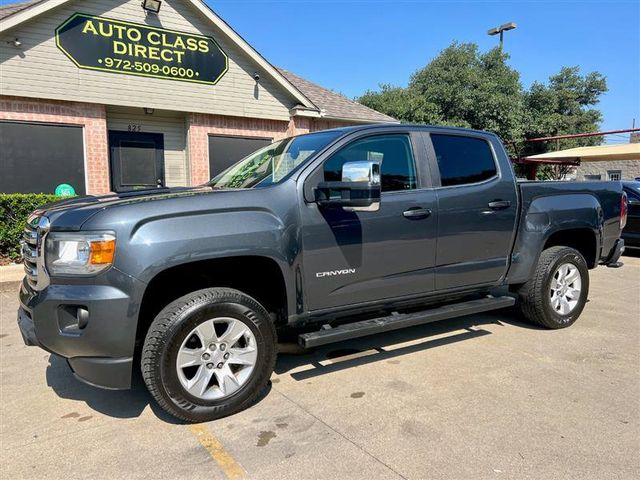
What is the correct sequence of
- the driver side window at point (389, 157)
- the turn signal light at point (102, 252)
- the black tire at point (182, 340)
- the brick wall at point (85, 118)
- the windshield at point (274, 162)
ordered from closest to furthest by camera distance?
1. the turn signal light at point (102, 252)
2. the black tire at point (182, 340)
3. the windshield at point (274, 162)
4. the driver side window at point (389, 157)
5. the brick wall at point (85, 118)

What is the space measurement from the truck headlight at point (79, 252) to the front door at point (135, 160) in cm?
873

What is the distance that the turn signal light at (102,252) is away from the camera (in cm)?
289

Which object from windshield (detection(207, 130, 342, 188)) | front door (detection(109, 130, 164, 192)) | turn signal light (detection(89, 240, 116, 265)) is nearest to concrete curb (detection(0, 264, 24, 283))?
front door (detection(109, 130, 164, 192))

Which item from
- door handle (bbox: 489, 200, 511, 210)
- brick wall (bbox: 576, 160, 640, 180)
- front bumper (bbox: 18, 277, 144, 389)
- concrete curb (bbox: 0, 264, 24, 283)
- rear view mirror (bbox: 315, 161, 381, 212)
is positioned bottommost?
concrete curb (bbox: 0, 264, 24, 283)

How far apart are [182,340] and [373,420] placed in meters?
1.33

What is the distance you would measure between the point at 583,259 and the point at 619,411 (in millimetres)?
2310

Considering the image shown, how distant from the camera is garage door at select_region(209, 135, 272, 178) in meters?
12.2

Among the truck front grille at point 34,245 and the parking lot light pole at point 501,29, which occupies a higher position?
the parking lot light pole at point 501,29

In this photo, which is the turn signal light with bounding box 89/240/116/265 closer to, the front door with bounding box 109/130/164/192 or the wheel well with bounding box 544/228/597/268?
the wheel well with bounding box 544/228/597/268

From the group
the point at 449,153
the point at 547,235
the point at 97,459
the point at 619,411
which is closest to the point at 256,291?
the point at 97,459

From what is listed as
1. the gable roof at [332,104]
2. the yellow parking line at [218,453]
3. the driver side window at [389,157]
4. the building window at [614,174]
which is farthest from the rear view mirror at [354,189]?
the building window at [614,174]

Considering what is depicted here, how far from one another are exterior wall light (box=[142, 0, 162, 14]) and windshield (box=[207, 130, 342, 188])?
799 centimetres

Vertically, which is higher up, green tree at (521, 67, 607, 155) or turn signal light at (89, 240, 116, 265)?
green tree at (521, 67, 607, 155)

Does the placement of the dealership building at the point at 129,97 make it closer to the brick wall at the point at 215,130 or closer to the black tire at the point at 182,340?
the brick wall at the point at 215,130
